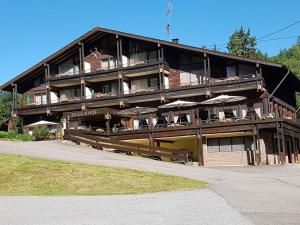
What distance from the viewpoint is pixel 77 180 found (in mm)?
19391

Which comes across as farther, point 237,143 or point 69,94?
point 69,94

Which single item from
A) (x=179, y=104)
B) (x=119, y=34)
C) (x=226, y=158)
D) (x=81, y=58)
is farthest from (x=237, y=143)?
(x=81, y=58)

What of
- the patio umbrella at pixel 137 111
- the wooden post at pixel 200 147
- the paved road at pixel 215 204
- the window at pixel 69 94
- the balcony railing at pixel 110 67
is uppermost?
the balcony railing at pixel 110 67

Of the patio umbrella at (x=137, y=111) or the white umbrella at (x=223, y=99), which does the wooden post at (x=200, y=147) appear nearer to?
the white umbrella at (x=223, y=99)

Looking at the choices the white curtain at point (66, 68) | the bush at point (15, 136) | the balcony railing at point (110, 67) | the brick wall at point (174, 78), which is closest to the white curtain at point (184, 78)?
the brick wall at point (174, 78)

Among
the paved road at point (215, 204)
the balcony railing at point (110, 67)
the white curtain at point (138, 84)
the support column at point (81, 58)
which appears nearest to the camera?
the paved road at point (215, 204)

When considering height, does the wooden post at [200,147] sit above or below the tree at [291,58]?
below

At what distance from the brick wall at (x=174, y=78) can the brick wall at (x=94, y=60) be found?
8.06 metres

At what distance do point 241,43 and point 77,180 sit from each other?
76.8 m

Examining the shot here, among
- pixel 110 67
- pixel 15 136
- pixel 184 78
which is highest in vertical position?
pixel 110 67

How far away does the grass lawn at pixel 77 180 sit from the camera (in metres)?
17.5

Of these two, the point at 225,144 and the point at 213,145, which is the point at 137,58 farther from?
the point at 225,144

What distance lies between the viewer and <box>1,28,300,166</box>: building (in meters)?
38.9

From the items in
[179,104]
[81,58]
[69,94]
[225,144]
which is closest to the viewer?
[225,144]
